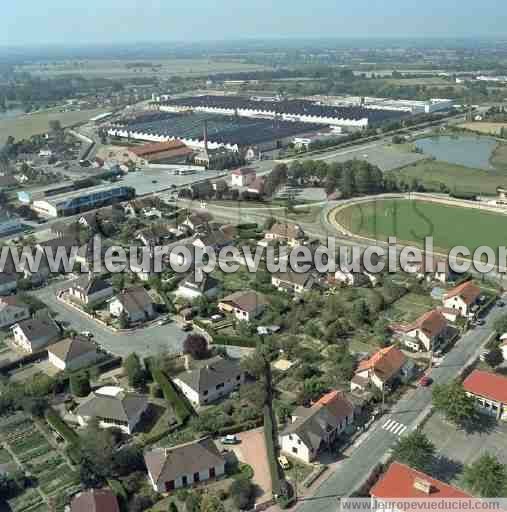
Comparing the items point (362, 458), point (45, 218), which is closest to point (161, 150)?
point (45, 218)

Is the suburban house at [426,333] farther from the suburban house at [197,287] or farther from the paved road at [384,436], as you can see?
the suburban house at [197,287]

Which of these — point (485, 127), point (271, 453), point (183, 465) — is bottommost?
point (271, 453)

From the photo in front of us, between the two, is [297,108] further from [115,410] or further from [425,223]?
[115,410]

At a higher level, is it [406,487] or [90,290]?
[90,290]

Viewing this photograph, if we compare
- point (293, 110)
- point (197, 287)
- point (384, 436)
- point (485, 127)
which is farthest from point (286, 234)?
point (293, 110)

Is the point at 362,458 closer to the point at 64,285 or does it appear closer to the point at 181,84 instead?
the point at 64,285

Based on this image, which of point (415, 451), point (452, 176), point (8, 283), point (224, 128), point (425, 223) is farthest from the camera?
point (224, 128)
